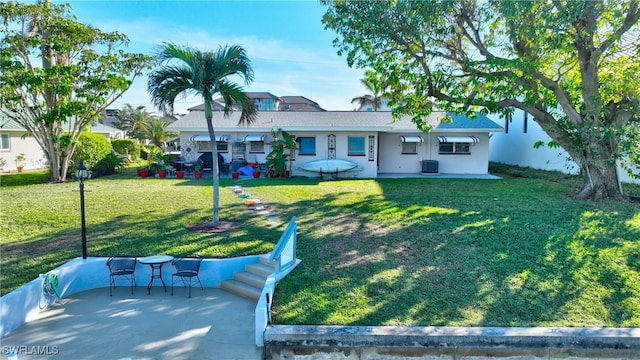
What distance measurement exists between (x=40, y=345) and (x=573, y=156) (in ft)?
49.0

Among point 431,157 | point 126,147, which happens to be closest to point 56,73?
point 126,147

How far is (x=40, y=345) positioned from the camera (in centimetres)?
491

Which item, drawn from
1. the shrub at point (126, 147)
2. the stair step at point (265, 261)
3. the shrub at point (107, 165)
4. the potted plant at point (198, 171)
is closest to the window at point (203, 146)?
the potted plant at point (198, 171)

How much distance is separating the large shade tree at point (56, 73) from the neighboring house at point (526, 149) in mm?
22283

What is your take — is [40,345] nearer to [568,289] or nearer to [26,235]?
[26,235]

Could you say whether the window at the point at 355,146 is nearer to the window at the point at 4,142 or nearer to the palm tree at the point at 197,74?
the palm tree at the point at 197,74

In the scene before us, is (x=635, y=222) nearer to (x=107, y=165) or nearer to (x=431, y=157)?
(x=431, y=157)

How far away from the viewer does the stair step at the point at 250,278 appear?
257 inches

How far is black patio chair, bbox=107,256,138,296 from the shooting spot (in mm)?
6734

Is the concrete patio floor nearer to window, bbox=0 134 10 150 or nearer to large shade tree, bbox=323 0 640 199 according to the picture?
large shade tree, bbox=323 0 640 199

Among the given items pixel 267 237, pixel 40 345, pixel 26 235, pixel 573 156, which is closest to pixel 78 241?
pixel 26 235

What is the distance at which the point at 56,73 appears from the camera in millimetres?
15656

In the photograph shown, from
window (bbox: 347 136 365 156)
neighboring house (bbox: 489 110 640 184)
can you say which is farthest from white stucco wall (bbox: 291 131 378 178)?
neighboring house (bbox: 489 110 640 184)

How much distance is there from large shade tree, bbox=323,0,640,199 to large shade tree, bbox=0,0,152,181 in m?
11.6
